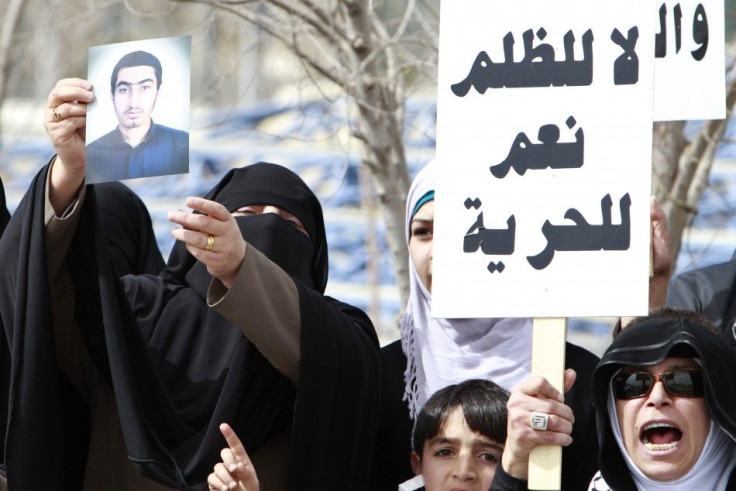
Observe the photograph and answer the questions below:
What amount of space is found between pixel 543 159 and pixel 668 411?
28.2 inches

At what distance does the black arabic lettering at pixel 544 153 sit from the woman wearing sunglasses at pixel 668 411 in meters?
0.57

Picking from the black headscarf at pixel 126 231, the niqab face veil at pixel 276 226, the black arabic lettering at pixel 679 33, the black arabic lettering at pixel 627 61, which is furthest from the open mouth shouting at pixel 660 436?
the black headscarf at pixel 126 231

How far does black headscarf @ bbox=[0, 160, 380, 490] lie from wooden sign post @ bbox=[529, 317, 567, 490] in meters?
0.69

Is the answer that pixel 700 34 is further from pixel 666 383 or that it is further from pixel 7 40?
pixel 7 40

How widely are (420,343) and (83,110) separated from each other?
1.21 metres

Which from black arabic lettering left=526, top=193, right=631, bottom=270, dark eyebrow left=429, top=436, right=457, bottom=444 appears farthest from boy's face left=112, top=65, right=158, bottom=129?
dark eyebrow left=429, top=436, right=457, bottom=444

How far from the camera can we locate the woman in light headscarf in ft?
13.7

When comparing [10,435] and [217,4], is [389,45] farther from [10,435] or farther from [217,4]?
[10,435]

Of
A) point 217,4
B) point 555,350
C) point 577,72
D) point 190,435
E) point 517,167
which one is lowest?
point 190,435

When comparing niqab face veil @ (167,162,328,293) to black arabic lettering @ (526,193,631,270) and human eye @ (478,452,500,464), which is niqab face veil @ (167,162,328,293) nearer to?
human eye @ (478,452,500,464)

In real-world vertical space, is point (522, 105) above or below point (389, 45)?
below

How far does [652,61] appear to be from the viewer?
3.36 metres

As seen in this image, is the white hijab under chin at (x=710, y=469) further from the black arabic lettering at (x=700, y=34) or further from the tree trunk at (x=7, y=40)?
the tree trunk at (x=7, y=40)

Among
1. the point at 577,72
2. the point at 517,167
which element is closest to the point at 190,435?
the point at 517,167
